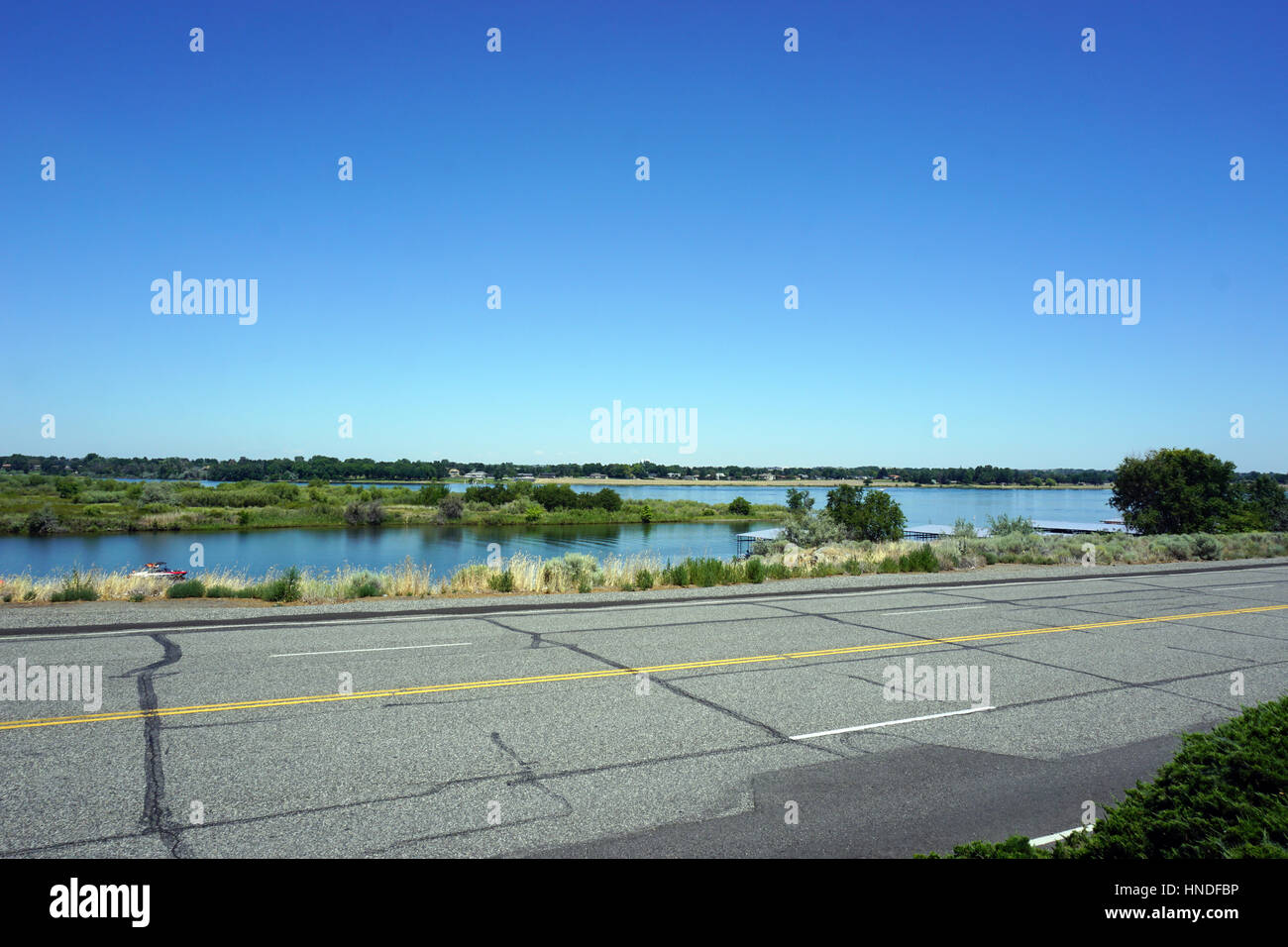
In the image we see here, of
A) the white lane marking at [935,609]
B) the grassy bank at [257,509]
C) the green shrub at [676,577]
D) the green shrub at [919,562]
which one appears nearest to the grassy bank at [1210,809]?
the white lane marking at [935,609]

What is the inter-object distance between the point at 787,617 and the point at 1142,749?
746cm

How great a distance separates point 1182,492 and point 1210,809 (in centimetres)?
5826

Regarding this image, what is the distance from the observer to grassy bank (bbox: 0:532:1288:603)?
15.8 meters

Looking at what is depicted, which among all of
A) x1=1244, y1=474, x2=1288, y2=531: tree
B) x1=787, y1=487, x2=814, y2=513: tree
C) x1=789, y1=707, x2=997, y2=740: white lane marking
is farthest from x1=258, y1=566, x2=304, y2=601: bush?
x1=1244, y1=474, x2=1288, y2=531: tree

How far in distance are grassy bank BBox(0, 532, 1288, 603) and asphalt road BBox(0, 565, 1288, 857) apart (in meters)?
2.68

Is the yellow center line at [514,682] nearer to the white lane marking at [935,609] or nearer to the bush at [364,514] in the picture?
the white lane marking at [935,609]

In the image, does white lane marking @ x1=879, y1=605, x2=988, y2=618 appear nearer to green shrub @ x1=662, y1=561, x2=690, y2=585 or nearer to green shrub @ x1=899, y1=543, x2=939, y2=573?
green shrub @ x1=662, y1=561, x2=690, y2=585

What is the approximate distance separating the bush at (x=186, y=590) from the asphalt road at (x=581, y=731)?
2583 mm

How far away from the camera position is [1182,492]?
50938 millimetres

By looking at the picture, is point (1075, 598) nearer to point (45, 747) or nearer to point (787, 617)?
point (787, 617)

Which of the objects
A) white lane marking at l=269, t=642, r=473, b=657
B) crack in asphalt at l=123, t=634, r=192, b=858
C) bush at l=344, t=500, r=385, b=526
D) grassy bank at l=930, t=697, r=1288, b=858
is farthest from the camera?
bush at l=344, t=500, r=385, b=526

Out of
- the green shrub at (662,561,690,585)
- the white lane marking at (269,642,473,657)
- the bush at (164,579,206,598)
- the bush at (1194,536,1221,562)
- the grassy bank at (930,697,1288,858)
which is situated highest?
Answer: the grassy bank at (930,697,1288,858)

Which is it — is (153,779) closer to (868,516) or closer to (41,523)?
(868,516)

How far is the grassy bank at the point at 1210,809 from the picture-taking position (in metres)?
3.31
